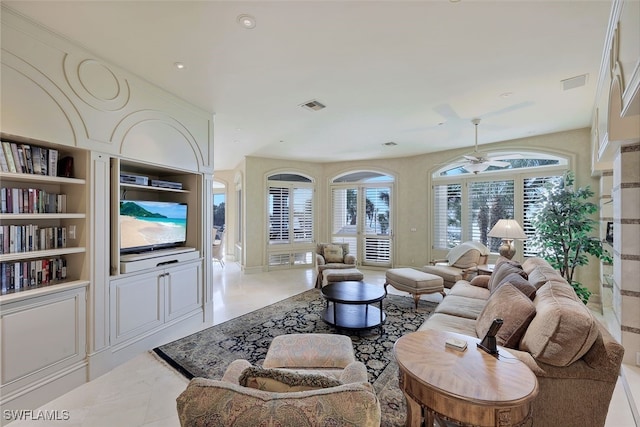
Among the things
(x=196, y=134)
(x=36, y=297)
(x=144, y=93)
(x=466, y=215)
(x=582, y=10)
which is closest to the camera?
(x=582, y=10)

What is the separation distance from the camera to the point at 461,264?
4.80m

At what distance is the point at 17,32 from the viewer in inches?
78.2

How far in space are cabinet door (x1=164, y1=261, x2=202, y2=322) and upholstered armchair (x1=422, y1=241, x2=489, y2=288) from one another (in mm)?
3660

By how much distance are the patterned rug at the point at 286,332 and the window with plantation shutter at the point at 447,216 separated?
233 cm

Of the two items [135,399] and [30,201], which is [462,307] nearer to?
[135,399]

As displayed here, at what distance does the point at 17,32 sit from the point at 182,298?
2.78 metres

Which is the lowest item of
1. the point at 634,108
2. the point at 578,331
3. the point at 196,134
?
the point at 578,331

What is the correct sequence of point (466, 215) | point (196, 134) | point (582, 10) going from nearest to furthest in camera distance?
point (582, 10), point (196, 134), point (466, 215)

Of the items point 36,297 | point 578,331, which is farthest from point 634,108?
point 36,297

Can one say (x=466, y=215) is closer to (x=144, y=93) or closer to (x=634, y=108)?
(x=634, y=108)

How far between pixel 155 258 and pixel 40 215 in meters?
1.07

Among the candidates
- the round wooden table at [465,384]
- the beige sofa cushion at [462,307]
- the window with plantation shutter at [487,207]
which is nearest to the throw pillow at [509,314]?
the round wooden table at [465,384]

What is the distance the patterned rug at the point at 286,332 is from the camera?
7.84 feet

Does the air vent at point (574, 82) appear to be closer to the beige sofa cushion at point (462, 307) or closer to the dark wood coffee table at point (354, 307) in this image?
the beige sofa cushion at point (462, 307)
